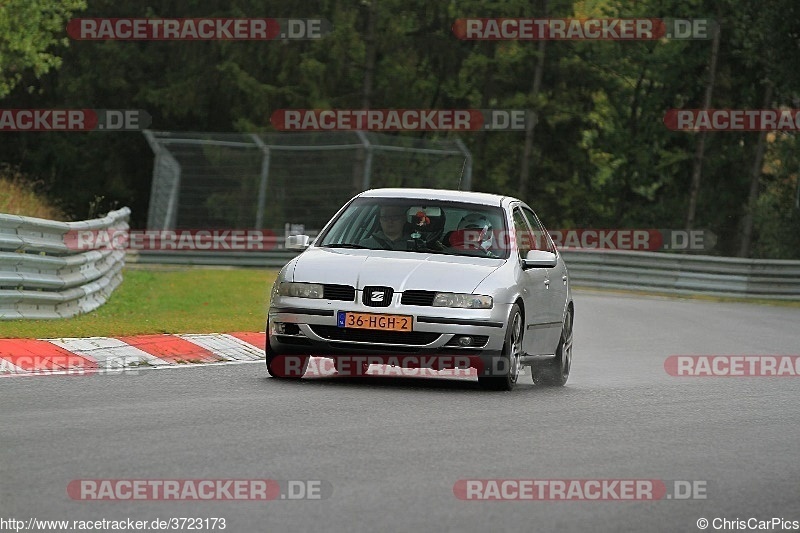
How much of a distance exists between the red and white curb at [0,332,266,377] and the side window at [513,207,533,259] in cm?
261

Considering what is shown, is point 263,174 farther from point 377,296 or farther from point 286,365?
point 377,296

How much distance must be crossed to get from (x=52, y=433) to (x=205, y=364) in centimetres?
496

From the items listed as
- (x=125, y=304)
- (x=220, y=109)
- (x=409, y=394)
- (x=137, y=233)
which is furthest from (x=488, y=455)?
(x=220, y=109)

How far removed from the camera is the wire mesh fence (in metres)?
37.1

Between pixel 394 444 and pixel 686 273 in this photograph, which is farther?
pixel 686 273

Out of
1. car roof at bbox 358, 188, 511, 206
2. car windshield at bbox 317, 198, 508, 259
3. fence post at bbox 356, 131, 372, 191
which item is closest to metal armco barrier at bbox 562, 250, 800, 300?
fence post at bbox 356, 131, 372, 191

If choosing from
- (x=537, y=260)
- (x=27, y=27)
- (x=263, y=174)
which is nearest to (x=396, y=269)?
(x=537, y=260)

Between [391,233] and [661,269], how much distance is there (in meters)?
23.0

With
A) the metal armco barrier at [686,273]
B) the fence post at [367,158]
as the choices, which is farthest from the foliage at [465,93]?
the metal armco barrier at [686,273]

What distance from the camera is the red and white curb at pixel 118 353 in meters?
13.0

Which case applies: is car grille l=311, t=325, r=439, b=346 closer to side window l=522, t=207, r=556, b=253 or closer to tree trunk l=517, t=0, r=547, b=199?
side window l=522, t=207, r=556, b=253

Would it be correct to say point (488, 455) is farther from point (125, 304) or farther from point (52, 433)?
point (125, 304)

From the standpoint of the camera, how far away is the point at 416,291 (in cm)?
1268

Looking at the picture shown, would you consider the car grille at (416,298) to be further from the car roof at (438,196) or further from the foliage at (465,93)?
the foliage at (465,93)
